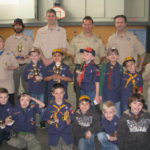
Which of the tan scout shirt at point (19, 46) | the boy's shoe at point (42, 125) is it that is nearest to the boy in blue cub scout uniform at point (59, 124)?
the boy's shoe at point (42, 125)

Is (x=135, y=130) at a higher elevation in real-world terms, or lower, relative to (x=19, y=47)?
lower

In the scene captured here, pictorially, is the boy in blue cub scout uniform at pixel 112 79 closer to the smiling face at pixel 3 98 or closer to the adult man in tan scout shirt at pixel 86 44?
the adult man in tan scout shirt at pixel 86 44

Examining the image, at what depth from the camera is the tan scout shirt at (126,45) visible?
244 inches

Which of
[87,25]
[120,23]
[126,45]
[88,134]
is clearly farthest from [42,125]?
[120,23]

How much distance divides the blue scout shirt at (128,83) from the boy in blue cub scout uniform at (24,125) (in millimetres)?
1676

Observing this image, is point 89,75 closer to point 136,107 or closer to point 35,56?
point 35,56

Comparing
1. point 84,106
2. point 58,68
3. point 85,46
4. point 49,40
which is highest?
point 49,40

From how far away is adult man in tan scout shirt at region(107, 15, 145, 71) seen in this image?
6.19m

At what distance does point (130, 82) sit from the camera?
5.36m

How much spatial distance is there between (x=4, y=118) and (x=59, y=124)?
42.5 inches

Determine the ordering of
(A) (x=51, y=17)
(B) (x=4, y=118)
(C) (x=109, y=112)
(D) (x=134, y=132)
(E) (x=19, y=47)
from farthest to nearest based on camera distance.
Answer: (E) (x=19, y=47)
(A) (x=51, y=17)
(B) (x=4, y=118)
(C) (x=109, y=112)
(D) (x=134, y=132)

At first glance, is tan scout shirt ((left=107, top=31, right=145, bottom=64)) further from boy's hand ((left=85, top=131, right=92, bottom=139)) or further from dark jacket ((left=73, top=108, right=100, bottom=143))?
boy's hand ((left=85, top=131, right=92, bottom=139))

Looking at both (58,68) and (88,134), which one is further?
(58,68)

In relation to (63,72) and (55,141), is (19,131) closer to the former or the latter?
(55,141)
